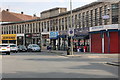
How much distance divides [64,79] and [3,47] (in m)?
31.2

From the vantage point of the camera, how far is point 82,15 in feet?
178

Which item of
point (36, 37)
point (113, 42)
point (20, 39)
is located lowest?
point (113, 42)

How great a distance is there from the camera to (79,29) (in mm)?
53781

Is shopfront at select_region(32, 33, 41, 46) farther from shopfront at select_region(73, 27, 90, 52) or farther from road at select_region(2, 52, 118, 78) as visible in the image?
road at select_region(2, 52, 118, 78)

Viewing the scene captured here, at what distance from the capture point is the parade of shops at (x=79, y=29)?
4306 cm

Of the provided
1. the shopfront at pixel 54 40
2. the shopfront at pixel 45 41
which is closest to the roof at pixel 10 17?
the shopfront at pixel 45 41

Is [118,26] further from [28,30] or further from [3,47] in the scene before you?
[28,30]

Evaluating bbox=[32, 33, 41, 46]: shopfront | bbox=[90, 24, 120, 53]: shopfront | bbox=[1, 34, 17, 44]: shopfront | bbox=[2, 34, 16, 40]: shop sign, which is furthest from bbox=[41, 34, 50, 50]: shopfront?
bbox=[90, 24, 120, 53]: shopfront

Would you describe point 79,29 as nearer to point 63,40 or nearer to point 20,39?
point 63,40

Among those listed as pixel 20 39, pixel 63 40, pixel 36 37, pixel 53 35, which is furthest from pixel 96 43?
pixel 20 39

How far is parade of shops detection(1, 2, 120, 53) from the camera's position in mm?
43062

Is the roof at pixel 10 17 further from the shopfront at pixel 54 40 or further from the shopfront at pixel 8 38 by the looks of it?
the shopfront at pixel 54 40

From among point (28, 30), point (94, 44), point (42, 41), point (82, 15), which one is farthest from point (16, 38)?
point (94, 44)

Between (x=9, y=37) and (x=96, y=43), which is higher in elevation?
(x=9, y=37)
